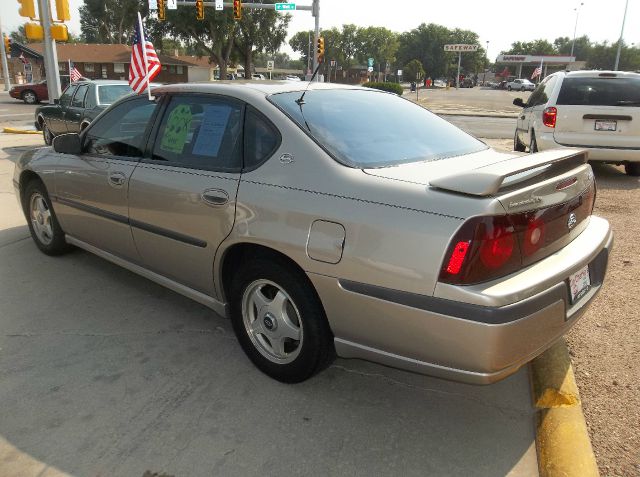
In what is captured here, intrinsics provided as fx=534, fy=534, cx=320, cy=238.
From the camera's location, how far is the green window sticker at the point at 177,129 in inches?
130

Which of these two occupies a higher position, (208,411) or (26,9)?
(26,9)

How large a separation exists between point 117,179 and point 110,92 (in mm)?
8279

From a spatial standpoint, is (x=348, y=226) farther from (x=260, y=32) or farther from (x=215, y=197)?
(x=260, y=32)

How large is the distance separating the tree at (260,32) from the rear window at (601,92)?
41.1 meters

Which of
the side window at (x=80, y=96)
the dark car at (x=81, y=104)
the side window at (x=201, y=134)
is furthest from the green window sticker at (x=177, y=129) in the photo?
the side window at (x=80, y=96)

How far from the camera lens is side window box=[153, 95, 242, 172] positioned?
9.86 ft

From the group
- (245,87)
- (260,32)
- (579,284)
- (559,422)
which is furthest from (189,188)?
(260,32)

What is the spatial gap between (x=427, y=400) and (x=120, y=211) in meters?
2.34

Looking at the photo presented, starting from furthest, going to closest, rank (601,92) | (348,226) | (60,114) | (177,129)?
1. (60,114)
2. (601,92)
3. (177,129)
4. (348,226)

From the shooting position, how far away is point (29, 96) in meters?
30.2

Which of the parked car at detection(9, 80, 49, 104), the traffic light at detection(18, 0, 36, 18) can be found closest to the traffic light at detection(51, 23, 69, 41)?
the traffic light at detection(18, 0, 36, 18)

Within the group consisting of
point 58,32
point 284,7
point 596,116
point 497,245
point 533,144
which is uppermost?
point 284,7

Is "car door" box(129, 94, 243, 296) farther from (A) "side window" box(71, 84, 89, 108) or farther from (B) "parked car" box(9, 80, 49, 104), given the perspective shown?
(B) "parked car" box(9, 80, 49, 104)

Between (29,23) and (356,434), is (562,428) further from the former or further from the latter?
(29,23)
